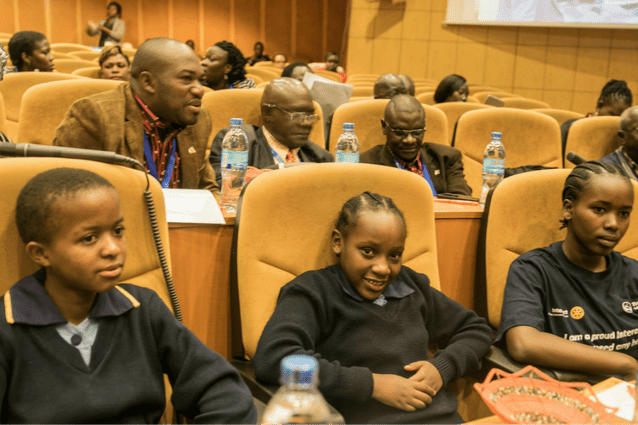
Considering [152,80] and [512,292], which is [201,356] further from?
[152,80]

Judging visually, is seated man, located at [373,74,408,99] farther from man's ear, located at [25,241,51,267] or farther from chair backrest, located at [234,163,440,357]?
man's ear, located at [25,241,51,267]

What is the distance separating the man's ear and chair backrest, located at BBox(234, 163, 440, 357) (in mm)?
485

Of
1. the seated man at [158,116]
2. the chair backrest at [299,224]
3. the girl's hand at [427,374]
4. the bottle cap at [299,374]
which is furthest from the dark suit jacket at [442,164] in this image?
the bottle cap at [299,374]

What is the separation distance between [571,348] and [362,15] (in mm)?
9077

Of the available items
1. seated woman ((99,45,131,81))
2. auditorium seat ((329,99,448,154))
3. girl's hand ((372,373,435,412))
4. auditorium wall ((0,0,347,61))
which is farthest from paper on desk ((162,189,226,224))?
auditorium wall ((0,0,347,61))

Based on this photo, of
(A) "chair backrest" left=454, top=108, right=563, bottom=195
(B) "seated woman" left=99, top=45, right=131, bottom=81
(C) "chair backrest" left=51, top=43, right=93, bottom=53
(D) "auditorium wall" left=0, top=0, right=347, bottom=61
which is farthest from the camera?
(D) "auditorium wall" left=0, top=0, right=347, bottom=61

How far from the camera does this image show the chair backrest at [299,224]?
1.45m

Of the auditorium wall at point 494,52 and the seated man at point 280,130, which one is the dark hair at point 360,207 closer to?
the seated man at point 280,130

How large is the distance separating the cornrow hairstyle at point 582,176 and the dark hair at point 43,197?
1328 mm

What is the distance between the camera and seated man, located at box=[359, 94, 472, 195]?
2750mm

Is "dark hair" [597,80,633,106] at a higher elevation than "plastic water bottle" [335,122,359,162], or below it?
higher

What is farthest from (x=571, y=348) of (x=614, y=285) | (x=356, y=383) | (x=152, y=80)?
(x=152, y=80)

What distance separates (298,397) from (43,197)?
2.16 feet

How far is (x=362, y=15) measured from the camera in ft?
32.0
